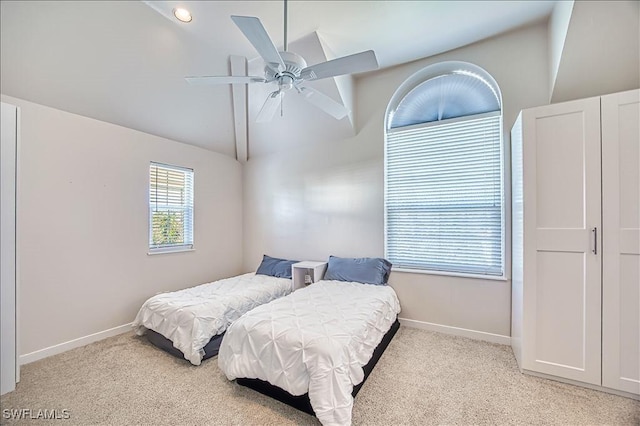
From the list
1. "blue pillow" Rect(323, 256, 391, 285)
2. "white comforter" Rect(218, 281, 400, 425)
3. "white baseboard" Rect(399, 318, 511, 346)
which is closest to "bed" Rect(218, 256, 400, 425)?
"white comforter" Rect(218, 281, 400, 425)

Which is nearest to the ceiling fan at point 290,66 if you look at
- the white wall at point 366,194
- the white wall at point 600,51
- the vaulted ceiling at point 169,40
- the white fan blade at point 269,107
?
the white fan blade at point 269,107

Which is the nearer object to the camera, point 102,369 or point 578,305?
point 578,305

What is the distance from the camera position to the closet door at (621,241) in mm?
1874

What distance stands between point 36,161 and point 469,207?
444 centimetres

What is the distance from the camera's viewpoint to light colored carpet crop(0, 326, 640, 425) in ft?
5.75

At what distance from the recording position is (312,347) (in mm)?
1738

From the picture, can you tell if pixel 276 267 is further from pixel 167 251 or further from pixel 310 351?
pixel 310 351

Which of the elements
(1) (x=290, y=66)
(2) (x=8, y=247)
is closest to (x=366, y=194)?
(1) (x=290, y=66)

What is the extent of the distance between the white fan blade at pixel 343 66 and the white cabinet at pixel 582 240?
4.72 ft

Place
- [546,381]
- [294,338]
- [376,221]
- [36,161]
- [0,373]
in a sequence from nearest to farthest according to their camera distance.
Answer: [0,373] → [294,338] → [546,381] → [36,161] → [376,221]

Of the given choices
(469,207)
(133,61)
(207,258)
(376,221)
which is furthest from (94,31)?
(469,207)

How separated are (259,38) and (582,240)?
8.80 feet

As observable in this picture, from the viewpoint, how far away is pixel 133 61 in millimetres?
2670

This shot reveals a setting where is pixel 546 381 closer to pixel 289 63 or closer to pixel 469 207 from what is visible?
pixel 469 207
